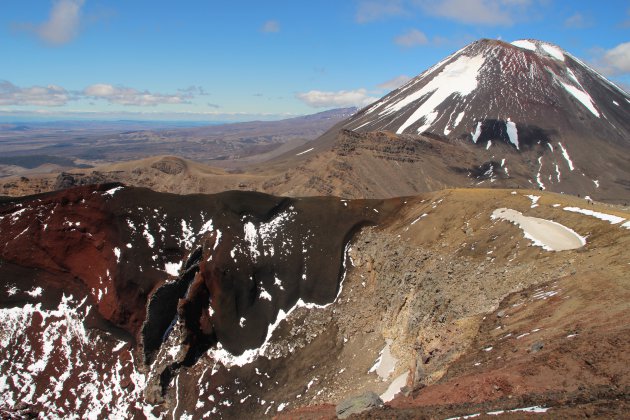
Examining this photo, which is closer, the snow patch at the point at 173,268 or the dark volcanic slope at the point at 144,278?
the dark volcanic slope at the point at 144,278

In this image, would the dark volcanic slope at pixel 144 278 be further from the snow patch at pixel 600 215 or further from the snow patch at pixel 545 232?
the snow patch at pixel 600 215

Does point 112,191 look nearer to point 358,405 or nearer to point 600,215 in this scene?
point 358,405

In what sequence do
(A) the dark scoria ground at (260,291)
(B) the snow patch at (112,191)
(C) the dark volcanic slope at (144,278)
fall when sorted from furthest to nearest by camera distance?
(B) the snow patch at (112,191) → (C) the dark volcanic slope at (144,278) → (A) the dark scoria ground at (260,291)

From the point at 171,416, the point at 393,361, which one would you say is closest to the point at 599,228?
the point at 393,361

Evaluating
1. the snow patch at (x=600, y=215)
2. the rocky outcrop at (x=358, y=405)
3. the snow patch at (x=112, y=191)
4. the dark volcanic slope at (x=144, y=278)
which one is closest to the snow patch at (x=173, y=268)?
the dark volcanic slope at (x=144, y=278)

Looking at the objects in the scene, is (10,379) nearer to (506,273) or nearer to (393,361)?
(393,361)
